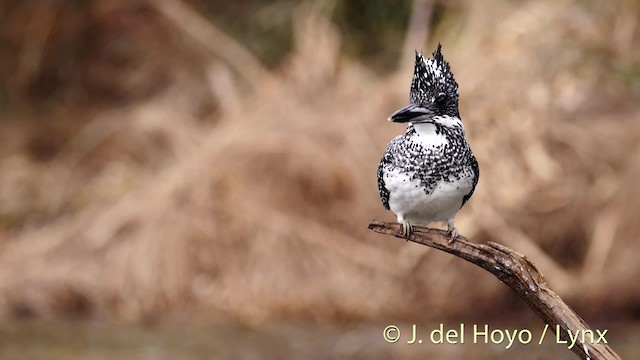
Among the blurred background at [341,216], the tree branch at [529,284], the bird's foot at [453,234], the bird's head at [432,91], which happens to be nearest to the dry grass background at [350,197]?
the blurred background at [341,216]

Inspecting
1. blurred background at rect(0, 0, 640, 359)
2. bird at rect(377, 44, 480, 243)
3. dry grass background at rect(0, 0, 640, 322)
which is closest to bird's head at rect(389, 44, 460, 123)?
bird at rect(377, 44, 480, 243)

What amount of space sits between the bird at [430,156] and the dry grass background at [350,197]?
15.8 ft

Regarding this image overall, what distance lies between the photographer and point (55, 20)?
36.3 feet

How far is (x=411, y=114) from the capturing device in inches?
74.7

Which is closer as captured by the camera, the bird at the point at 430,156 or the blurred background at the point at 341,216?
the bird at the point at 430,156

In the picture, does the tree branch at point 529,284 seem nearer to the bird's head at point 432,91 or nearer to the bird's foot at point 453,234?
the bird's foot at point 453,234

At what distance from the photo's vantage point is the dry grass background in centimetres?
736

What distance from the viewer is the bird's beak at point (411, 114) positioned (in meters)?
1.86

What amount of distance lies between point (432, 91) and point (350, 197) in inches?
235

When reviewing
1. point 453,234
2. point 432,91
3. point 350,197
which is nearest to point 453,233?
point 453,234

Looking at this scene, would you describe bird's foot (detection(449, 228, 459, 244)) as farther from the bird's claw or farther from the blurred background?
the blurred background

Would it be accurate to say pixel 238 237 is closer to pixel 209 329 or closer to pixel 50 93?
pixel 209 329

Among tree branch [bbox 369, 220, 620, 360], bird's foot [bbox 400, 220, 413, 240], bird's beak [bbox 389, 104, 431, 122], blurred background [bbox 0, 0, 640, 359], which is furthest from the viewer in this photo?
blurred background [bbox 0, 0, 640, 359]

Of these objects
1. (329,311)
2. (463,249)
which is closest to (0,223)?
(329,311)
